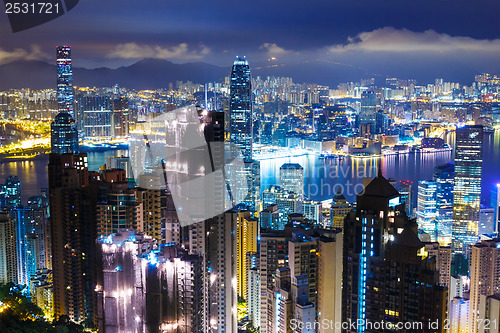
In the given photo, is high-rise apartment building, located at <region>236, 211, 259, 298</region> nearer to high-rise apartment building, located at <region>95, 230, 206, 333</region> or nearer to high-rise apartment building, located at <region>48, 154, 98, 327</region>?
high-rise apartment building, located at <region>48, 154, 98, 327</region>

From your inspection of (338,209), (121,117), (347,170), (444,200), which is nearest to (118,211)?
(338,209)

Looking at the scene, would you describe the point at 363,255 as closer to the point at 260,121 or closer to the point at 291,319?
the point at 291,319

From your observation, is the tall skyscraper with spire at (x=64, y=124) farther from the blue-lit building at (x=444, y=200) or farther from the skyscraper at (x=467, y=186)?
the skyscraper at (x=467, y=186)

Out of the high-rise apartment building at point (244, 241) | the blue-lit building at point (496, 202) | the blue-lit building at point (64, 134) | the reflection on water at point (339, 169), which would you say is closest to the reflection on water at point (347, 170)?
the reflection on water at point (339, 169)

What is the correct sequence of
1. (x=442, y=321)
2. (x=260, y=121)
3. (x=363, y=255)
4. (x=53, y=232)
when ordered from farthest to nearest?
(x=260, y=121)
(x=53, y=232)
(x=363, y=255)
(x=442, y=321)

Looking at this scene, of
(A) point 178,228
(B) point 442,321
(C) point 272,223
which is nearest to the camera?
(B) point 442,321

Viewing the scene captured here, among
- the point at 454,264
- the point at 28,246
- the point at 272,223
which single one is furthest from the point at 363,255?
the point at 28,246

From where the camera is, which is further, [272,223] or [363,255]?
[272,223]

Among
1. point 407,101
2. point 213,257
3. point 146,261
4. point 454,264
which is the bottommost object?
point 454,264
